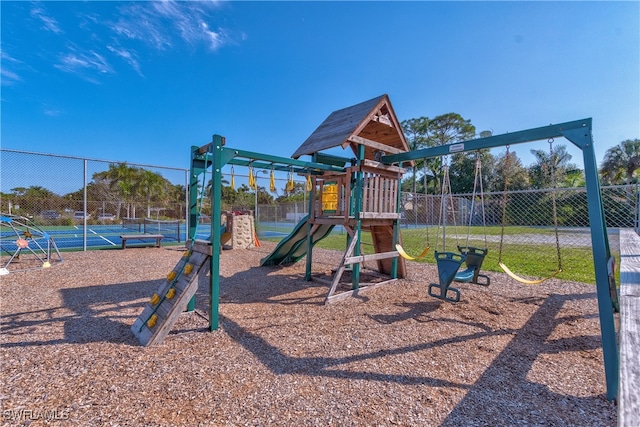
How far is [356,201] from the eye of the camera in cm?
518

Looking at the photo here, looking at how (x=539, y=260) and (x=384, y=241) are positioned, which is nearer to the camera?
(x=384, y=241)

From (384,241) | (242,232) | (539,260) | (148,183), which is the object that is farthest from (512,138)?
(148,183)

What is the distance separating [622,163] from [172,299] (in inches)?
1611

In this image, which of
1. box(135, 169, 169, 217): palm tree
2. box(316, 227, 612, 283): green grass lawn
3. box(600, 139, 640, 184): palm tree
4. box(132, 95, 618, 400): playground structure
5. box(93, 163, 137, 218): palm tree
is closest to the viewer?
box(132, 95, 618, 400): playground structure

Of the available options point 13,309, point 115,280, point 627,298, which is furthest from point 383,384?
point 115,280

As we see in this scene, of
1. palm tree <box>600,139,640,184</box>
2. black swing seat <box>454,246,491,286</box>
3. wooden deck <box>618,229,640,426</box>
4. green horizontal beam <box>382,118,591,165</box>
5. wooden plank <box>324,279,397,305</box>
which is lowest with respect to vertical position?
wooden plank <box>324,279,397,305</box>

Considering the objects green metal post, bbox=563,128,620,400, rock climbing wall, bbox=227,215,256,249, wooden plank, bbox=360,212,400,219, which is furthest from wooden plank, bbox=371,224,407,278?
rock climbing wall, bbox=227,215,256,249

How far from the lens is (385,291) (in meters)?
5.50

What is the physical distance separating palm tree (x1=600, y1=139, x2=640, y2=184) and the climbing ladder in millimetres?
39177

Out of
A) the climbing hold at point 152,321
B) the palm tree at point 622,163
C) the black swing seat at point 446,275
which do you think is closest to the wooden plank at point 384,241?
the black swing seat at point 446,275

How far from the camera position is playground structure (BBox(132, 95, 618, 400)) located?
9.48 feet

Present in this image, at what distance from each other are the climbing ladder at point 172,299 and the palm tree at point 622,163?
39177 millimetres

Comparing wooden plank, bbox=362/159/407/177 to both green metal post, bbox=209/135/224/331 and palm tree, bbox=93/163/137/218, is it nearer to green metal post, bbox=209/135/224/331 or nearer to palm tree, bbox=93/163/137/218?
green metal post, bbox=209/135/224/331

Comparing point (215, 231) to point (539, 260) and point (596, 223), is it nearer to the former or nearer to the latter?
point (596, 223)
